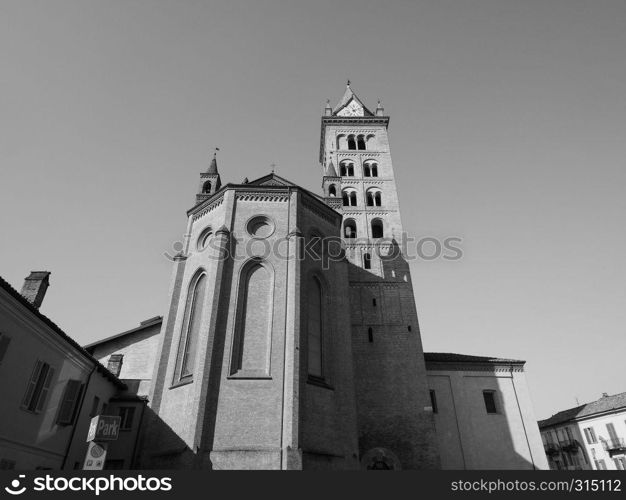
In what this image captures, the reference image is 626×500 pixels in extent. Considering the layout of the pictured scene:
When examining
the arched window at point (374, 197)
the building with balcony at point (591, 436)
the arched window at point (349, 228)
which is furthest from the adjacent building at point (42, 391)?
the building with balcony at point (591, 436)

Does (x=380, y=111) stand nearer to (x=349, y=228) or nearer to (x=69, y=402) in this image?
(x=349, y=228)

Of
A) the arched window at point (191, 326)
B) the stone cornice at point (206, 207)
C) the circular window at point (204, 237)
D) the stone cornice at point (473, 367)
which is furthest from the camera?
the stone cornice at point (473, 367)

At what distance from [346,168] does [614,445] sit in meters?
31.1

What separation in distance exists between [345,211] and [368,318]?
917cm

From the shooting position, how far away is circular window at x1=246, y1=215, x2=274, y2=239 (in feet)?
64.6

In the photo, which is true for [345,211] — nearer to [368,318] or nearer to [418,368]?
[368,318]

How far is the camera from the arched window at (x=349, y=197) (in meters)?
32.4

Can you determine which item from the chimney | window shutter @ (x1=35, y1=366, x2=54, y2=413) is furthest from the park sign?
the chimney

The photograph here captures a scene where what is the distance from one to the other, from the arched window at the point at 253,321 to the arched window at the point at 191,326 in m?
2.07

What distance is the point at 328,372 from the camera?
697 inches

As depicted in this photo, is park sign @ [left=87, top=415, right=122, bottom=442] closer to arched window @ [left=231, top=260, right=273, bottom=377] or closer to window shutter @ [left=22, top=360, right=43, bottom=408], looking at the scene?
window shutter @ [left=22, top=360, right=43, bottom=408]

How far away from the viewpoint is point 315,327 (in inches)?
731

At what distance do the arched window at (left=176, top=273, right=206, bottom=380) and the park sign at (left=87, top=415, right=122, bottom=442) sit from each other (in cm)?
679

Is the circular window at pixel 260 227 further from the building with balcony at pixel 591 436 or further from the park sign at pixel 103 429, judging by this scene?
the building with balcony at pixel 591 436
